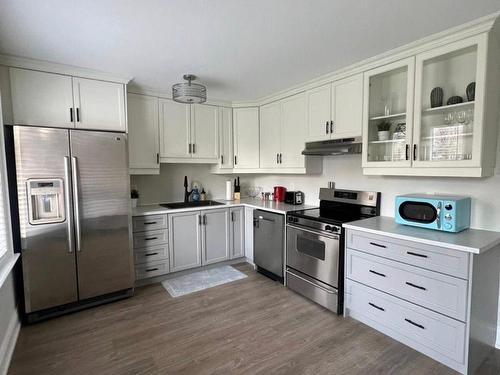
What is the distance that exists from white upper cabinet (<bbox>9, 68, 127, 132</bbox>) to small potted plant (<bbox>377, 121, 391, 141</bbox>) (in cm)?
266

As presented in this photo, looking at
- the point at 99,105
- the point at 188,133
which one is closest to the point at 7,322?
the point at 99,105

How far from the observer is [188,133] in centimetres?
372

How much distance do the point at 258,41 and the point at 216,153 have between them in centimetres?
202

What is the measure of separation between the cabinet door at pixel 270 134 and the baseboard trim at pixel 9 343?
3.12 m

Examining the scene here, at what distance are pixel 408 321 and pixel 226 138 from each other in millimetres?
3089

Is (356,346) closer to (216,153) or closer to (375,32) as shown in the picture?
(375,32)

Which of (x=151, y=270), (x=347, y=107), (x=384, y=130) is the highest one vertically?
(x=347, y=107)

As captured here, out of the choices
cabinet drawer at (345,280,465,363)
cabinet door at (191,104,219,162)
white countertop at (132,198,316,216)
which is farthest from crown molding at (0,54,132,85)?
cabinet drawer at (345,280,465,363)

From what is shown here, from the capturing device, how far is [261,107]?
13.0ft

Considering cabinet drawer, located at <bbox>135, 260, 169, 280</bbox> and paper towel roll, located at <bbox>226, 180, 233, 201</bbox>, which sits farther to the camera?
paper towel roll, located at <bbox>226, 180, 233, 201</bbox>

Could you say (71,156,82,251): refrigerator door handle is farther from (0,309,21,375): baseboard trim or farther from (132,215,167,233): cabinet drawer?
(0,309,21,375): baseboard trim

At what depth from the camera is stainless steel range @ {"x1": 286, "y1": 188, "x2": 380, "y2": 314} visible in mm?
2572

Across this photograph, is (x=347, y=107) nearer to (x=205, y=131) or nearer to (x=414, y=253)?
(x=414, y=253)

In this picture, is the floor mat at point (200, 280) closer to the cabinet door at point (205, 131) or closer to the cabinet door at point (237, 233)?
the cabinet door at point (237, 233)
